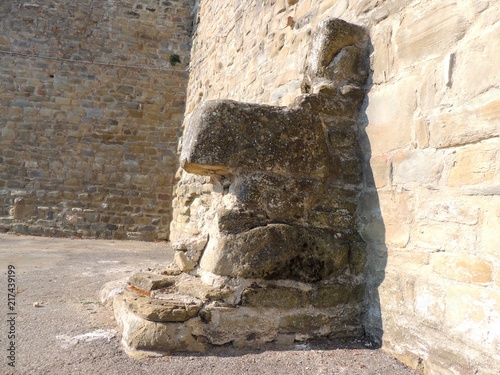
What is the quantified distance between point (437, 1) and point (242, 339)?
6.09ft

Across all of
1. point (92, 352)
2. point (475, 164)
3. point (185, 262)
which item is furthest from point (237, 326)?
point (475, 164)

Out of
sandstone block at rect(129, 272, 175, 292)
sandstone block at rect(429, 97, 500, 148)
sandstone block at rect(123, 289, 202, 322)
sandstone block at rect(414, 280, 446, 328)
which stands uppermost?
sandstone block at rect(429, 97, 500, 148)

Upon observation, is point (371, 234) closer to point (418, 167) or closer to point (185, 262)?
point (418, 167)

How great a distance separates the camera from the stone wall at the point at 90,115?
7.64 m

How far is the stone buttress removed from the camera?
82.4 inches

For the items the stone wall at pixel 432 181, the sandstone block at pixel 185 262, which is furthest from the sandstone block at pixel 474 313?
the sandstone block at pixel 185 262

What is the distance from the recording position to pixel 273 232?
221cm

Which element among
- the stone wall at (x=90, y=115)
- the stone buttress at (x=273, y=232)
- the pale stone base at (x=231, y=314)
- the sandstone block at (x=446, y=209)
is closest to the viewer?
the sandstone block at (x=446, y=209)

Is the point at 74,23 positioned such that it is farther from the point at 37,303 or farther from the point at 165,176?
the point at 37,303

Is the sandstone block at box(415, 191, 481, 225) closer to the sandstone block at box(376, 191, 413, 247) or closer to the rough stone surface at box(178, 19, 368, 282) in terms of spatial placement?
the sandstone block at box(376, 191, 413, 247)

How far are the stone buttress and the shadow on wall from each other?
0.04 m

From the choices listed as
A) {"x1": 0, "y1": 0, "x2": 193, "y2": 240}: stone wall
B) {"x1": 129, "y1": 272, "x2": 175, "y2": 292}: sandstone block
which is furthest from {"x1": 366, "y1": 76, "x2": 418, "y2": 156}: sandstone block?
{"x1": 0, "y1": 0, "x2": 193, "y2": 240}: stone wall

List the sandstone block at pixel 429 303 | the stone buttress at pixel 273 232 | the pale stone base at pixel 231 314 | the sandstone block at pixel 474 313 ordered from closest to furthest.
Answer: the sandstone block at pixel 474 313, the sandstone block at pixel 429 303, the pale stone base at pixel 231 314, the stone buttress at pixel 273 232

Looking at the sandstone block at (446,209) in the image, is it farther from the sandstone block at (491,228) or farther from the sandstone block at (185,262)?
the sandstone block at (185,262)
